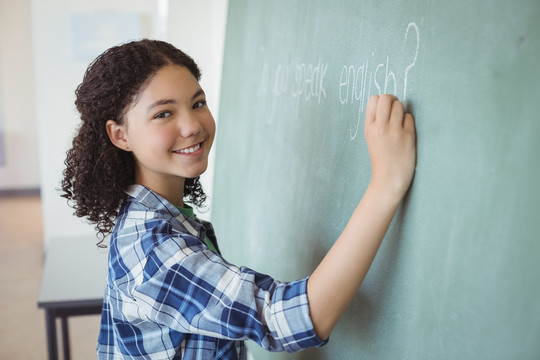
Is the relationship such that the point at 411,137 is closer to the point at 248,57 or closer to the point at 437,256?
the point at 437,256

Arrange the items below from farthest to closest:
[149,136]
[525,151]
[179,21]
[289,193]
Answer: [179,21] < [289,193] < [149,136] < [525,151]

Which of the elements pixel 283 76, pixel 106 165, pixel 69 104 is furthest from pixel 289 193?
pixel 69 104

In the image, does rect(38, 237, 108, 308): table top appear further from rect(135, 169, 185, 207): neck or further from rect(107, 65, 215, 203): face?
rect(107, 65, 215, 203): face

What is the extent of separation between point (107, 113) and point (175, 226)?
0.28 m

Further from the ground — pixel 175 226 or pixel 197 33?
pixel 197 33

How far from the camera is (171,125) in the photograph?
1.02m

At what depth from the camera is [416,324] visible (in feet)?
2.61

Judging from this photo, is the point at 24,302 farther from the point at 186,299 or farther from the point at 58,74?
the point at 186,299

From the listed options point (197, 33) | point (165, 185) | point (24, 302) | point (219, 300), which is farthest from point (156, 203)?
point (24, 302)

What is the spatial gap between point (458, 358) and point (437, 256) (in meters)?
0.13

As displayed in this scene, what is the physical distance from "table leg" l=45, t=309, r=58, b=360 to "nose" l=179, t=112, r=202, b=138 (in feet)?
4.02

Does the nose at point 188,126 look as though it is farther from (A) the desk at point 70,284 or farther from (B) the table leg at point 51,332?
(B) the table leg at point 51,332

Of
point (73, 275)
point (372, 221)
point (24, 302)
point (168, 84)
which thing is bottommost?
point (24, 302)

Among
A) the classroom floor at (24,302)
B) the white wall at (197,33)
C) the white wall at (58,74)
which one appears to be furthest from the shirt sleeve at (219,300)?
the white wall at (58,74)
